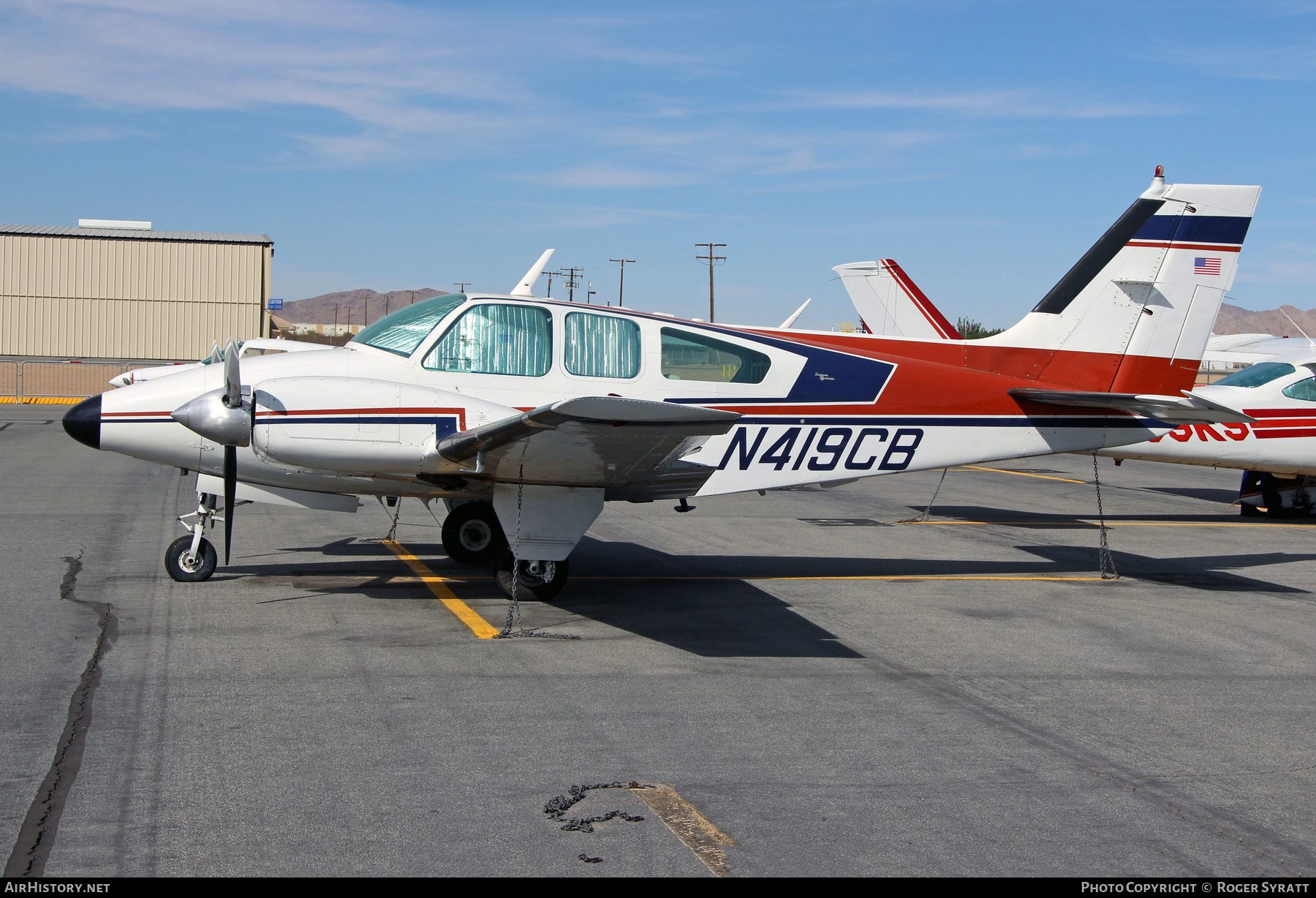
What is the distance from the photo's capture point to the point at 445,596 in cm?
898

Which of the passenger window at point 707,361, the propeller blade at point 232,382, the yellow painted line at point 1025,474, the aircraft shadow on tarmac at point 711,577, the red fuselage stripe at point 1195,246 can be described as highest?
the red fuselage stripe at point 1195,246

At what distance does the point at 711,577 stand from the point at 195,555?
4.68 metres

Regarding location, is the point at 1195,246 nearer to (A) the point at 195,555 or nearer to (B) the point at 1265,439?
(B) the point at 1265,439

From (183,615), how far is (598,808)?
4736mm

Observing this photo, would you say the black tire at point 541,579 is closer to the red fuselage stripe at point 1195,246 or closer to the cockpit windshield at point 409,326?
the cockpit windshield at point 409,326

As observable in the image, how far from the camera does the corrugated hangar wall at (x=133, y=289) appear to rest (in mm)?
57500

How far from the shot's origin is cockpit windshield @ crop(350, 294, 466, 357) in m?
8.85

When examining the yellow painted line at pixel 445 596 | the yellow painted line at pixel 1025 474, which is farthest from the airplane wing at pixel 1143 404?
the yellow painted line at pixel 1025 474

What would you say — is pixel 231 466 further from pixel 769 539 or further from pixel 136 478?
pixel 136 478

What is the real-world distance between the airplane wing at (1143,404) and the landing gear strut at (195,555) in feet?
24.4

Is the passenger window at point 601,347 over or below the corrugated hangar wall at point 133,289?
below

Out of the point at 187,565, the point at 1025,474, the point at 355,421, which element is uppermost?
the point at 355,421

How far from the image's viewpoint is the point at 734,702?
6109 millimetres

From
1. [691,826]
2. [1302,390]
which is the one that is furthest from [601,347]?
[1302,390]
